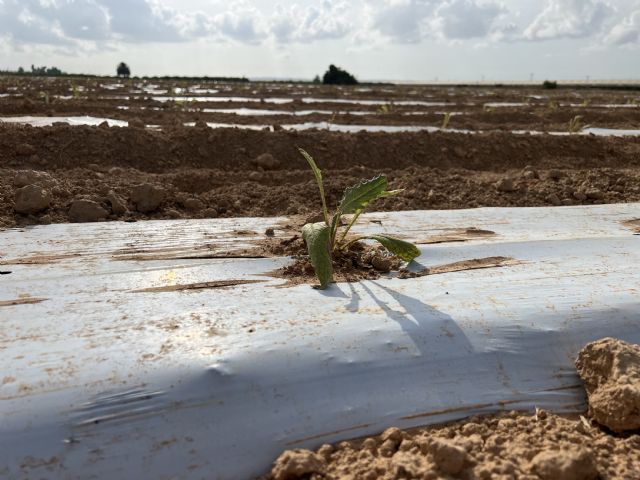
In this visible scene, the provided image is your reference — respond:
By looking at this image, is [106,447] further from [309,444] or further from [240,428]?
[309,444]

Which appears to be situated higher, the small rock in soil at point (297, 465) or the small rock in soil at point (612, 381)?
the small rock in soil at point (612, 381)

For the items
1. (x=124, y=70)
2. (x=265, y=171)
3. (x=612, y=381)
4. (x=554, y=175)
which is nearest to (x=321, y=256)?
(x=612, y=381)

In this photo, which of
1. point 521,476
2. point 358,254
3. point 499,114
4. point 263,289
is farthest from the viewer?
point 499,114

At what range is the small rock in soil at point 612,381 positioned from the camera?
119 cm

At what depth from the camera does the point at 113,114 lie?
6.89m

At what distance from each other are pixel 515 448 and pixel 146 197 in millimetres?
2048

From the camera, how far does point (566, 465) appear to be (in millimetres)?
1029

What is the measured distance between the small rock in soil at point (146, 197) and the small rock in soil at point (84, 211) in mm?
216

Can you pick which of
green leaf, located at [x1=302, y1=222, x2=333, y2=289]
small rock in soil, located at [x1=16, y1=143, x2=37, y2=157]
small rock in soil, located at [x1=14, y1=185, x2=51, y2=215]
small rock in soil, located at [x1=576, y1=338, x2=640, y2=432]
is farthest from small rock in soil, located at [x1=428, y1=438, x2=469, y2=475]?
small rock in soil, located at [x1=16, y1=143, x2=37, y2=157]

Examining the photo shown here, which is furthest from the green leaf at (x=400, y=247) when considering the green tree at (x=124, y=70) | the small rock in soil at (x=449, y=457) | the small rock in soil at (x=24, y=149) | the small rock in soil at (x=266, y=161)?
the green tree at (x=124, y=70)

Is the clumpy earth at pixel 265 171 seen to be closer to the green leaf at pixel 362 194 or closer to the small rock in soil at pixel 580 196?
the small rock in soil at pixel 580 196

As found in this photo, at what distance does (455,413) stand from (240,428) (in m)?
0.48

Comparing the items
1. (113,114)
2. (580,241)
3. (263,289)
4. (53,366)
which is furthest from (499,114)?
(53,366)

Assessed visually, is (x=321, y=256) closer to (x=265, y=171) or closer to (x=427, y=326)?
(x=427, y=326)
